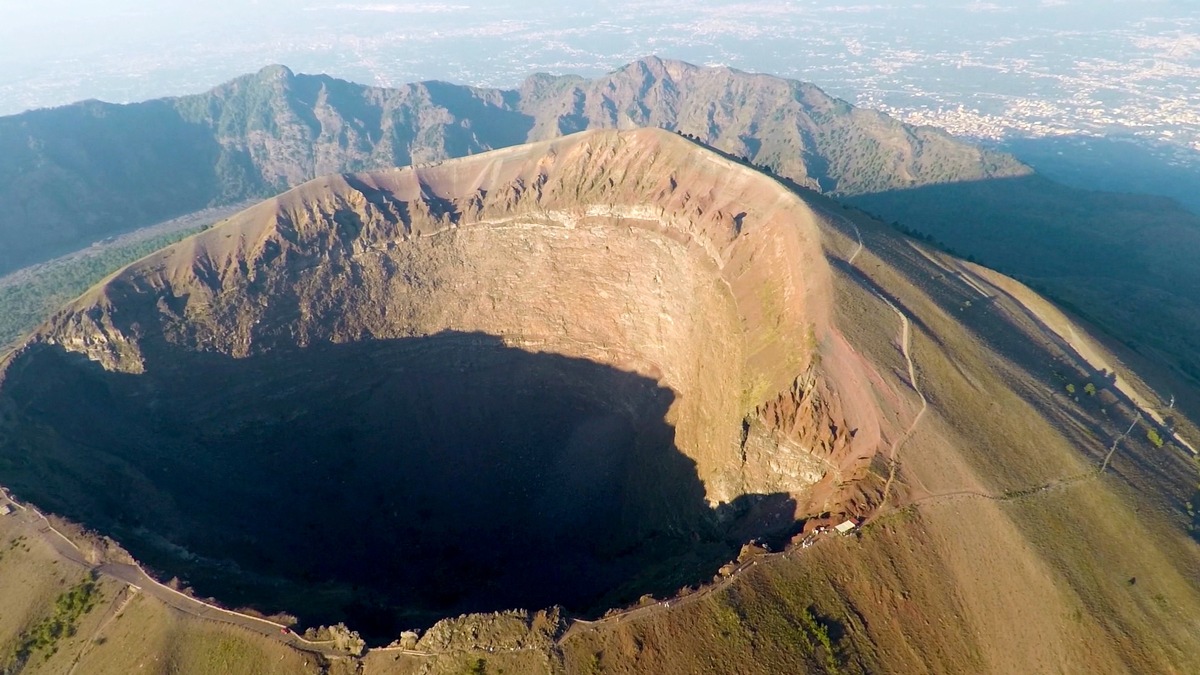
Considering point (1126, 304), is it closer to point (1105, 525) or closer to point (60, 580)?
point (1105, 525)

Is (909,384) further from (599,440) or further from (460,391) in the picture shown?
(460,391)

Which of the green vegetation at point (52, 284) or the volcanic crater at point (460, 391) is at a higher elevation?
the volcanic crater at point (460, 391)

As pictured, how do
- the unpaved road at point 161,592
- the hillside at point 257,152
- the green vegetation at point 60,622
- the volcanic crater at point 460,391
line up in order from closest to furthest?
1. the unpaved road at point 161,592
2. the green vegetation at point 60,622
3. the volcanic crater at point 460,391
4. the hillside at point 257,152

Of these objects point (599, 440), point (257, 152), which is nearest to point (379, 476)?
point (599, 440)

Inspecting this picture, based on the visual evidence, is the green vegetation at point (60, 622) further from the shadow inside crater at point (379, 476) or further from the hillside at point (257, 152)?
the hillside at point (257, 152)

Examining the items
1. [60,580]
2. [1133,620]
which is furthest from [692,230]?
[60,580]

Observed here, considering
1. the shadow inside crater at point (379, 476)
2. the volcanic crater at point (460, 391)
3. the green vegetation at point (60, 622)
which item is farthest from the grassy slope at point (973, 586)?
the green vegetation at point (60, 622)
